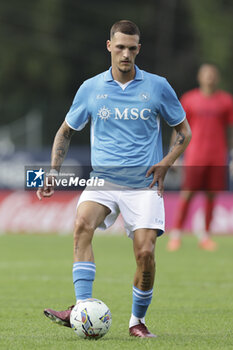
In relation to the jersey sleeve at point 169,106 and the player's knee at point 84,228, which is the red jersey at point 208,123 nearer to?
the jersey sleeve at point 169,106

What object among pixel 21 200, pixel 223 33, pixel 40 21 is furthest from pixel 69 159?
pixel 40 21

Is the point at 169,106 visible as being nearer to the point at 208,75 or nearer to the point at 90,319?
the point at 90,319

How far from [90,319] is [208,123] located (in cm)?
821

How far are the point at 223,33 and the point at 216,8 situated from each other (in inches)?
57.9

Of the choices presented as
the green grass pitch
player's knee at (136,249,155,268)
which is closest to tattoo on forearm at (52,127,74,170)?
player's knee at (136,249,155,268)

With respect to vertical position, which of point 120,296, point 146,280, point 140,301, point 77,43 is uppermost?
point 77,43

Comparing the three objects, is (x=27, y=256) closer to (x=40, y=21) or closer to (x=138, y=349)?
(x=138, y=349)

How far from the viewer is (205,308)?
8.38 metres

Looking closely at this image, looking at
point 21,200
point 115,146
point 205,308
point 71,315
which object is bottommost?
point 21,200

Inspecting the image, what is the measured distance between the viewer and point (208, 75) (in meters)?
13.7

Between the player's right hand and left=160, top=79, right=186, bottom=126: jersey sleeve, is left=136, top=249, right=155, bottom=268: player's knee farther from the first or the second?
left=160, top=79, right=186, bottom=126: jersey sleeve

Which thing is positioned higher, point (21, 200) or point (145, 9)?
point (145, 9)

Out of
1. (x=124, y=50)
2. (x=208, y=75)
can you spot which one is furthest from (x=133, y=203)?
(x=208, y=75)

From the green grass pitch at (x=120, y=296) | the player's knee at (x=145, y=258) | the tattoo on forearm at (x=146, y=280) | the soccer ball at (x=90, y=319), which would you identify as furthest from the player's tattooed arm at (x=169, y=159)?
the green grass pitch at (x=120, y=296)
